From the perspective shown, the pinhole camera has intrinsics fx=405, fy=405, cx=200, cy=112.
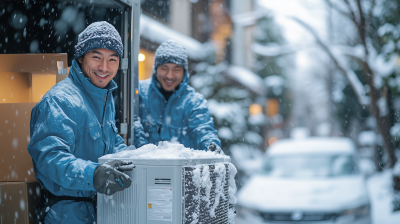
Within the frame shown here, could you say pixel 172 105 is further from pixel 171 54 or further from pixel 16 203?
pixel 16 203

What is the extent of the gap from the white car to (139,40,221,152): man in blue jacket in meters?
2.72

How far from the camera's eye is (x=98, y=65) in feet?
8.23

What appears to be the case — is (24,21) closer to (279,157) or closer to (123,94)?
(123,94)

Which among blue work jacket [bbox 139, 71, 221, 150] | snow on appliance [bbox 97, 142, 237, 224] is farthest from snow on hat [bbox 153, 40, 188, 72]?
snow on appliance [bbox 97, 142, 237, 224]

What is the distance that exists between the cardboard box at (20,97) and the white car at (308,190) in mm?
3723

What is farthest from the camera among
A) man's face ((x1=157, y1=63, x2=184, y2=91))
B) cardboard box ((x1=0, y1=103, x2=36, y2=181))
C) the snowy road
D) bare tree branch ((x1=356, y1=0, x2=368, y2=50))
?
the snowy road

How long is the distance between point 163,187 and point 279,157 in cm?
566

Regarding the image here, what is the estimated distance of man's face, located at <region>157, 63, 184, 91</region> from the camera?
11.9 ft

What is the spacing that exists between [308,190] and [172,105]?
3.40 meters

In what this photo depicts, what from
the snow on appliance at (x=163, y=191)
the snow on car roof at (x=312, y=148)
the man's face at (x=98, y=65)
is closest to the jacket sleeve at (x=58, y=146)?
the snow on appliance at (x=163, y=191)

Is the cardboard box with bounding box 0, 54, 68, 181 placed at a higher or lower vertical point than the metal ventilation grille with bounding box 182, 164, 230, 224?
higher

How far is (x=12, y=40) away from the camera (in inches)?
132

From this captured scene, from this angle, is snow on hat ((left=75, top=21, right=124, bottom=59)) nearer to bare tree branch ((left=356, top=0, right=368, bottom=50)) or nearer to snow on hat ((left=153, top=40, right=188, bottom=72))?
snow on hat ((left=153, top=40, right=188, bottom=72))

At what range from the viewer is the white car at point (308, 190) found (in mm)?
5711
